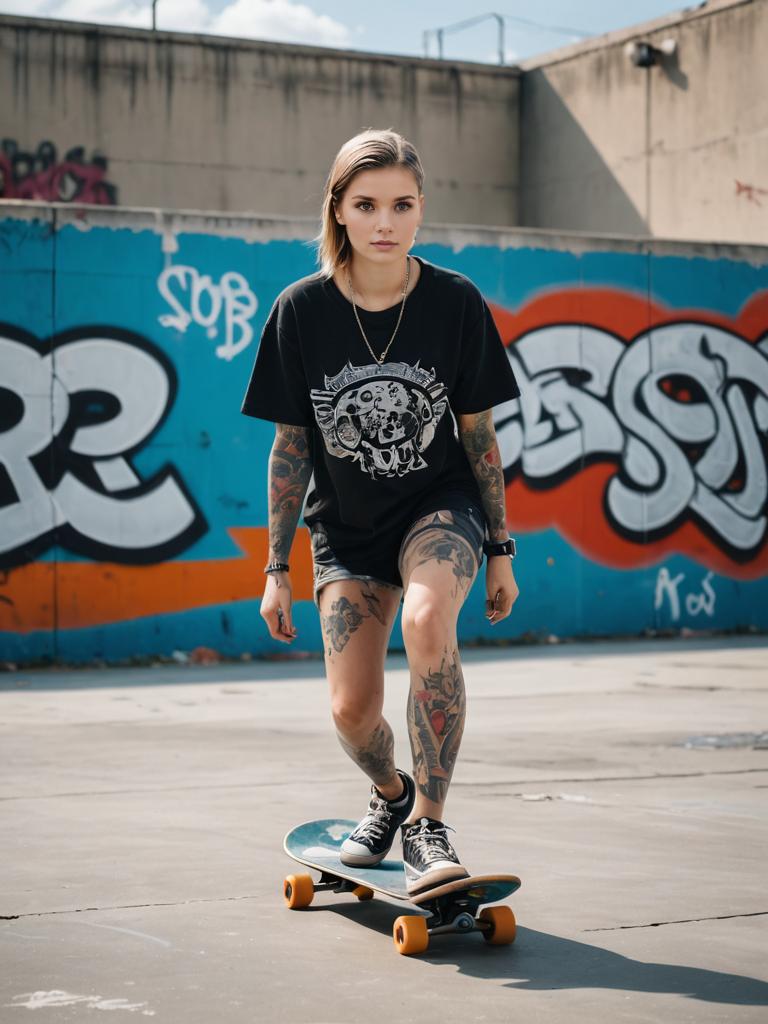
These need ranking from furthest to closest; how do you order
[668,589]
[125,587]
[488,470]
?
1. [668,589]
2. [125,587]
3. [488,470]

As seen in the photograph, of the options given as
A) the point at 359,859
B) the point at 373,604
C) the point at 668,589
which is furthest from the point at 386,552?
the point at 668,589

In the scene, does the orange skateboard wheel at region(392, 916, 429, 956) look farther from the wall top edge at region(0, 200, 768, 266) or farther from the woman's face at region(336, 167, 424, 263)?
the wall top edge at region(0, 200, 768, 266)

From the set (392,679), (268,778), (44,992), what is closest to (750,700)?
(392,679)

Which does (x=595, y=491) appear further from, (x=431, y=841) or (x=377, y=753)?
(x=431, y=841)

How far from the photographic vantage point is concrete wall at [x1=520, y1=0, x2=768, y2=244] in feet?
59.4

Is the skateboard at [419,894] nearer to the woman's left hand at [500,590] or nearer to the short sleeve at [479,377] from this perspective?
the woman's left hand at [500,590]

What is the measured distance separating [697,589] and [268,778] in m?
8.15

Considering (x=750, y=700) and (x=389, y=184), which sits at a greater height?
(x=389, y=184)

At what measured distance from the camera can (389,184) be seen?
4.15 meters

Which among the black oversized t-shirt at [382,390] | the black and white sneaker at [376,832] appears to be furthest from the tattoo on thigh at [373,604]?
the black and white sneaker at [376,832]

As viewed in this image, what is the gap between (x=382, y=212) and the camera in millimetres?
4156

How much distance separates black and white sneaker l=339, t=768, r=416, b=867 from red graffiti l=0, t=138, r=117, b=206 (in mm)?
16881

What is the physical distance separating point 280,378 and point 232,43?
57.7 ft

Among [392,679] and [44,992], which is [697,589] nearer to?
[392,679]
